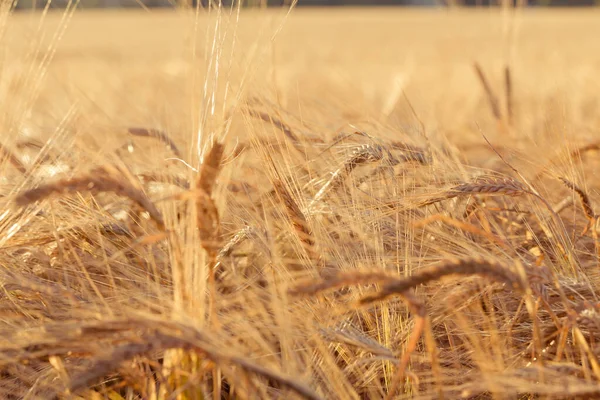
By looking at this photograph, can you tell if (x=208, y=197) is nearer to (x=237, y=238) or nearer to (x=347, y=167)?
(x=237, y=238)

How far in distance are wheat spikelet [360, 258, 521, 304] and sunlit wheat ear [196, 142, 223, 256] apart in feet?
0.60

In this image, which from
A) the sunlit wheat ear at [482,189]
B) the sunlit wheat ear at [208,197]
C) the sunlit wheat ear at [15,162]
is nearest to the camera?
the sunlit wheat ear at [208,197]

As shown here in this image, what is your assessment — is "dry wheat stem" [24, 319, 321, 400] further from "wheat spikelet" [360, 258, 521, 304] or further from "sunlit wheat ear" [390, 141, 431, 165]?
"sunlit wheat ear" [390, 141, 431, 165]

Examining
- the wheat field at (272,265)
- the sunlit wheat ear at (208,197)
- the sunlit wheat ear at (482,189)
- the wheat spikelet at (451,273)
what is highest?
the sunlit wheat ear at (208,197)

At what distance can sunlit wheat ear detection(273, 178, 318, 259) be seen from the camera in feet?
3.12

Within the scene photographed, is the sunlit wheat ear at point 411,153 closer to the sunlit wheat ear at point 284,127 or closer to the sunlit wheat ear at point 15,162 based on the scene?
the sunlit wheat ear at point 284,127

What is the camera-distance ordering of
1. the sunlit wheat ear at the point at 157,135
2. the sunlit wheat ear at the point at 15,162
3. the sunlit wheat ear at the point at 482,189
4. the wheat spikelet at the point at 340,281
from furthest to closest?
1. the sunlit wheat ear at the point at 157,135
2. the sunlit wheat ear at the point at 15,162
3. the sunlit wheat ear at the point at 482,189
4. the wheat spikelet at the point at 340,281

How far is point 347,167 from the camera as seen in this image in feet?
3.42

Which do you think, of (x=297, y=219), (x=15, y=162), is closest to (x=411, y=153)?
(x=297, y=219)

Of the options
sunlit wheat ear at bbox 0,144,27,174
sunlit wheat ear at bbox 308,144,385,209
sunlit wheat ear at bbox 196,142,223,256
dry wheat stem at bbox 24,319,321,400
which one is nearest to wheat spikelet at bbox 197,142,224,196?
sunlit wheat ear at bbox 196,142,223,256

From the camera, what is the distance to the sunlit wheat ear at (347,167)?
1.04m

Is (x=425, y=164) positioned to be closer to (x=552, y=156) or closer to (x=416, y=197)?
(x=416, y=197)

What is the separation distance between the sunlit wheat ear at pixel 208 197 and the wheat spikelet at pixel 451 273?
0.60ft

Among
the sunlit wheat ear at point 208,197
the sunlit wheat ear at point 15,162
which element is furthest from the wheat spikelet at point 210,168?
the sunlit wheat ear at point 15,162
